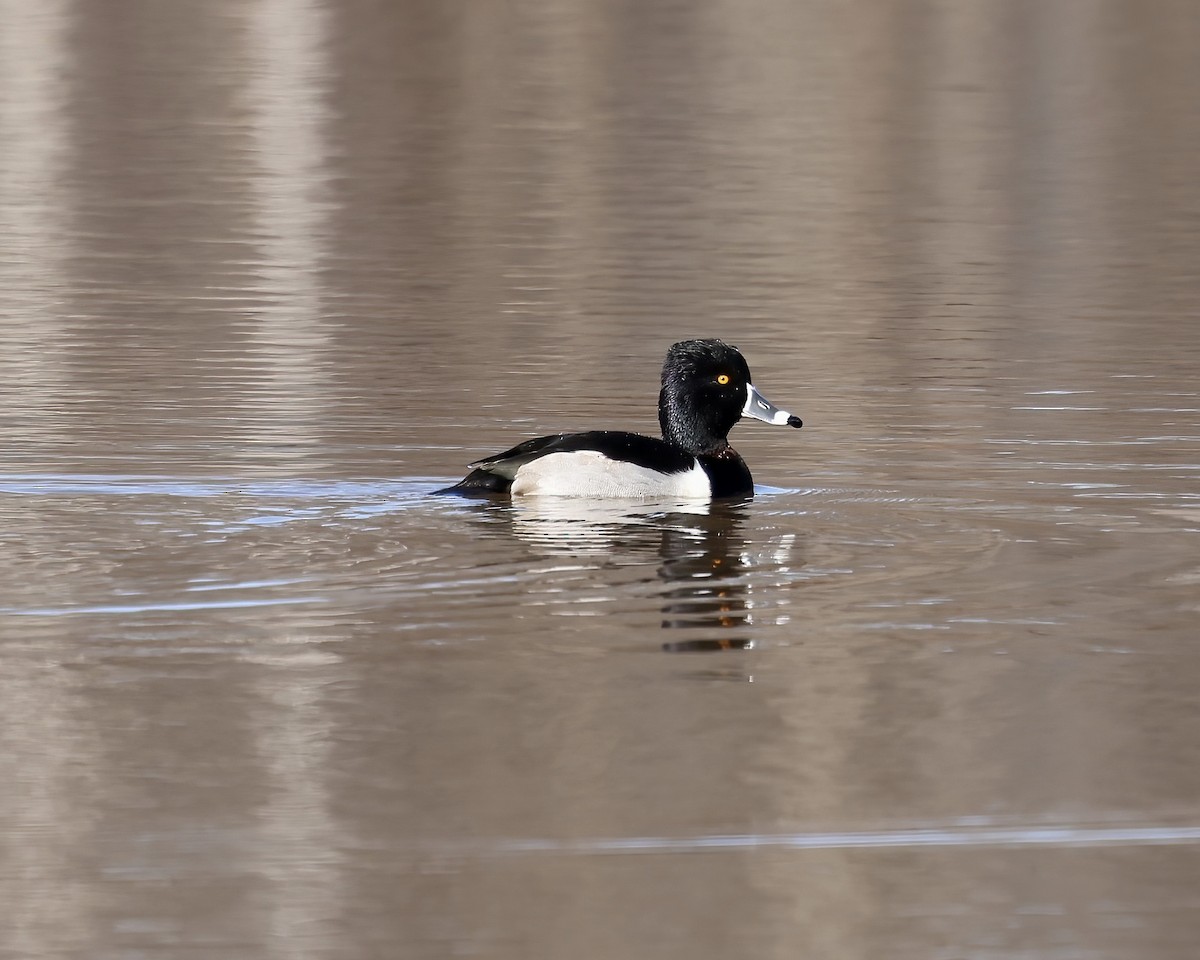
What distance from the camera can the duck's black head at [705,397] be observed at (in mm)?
12516

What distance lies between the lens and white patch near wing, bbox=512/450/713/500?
11.6m

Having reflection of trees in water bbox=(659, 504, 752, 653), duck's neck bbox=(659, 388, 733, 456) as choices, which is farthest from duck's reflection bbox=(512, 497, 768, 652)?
duck's neck bbox=(659, 388, 733, 456)

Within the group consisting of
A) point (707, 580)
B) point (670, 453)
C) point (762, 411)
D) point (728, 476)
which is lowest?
point (707, 580)

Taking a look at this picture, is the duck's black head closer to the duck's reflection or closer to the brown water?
the brown water

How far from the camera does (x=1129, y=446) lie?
1323 centimetres

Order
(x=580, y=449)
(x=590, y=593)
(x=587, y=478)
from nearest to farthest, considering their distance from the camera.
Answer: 1. (x=590, y=593)
2. (x=580, y=449)
3. (x=587, y=478)

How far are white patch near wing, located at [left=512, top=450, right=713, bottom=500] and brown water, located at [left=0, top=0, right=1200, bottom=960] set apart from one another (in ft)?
0.68

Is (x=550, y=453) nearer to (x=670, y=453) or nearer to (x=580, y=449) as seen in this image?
(x=580, y=449)

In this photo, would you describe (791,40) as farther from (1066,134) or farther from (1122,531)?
(1122,531)

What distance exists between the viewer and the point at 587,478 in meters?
11.7

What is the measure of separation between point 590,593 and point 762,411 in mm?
3210

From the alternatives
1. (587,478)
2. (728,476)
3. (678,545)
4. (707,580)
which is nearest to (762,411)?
(728,476)

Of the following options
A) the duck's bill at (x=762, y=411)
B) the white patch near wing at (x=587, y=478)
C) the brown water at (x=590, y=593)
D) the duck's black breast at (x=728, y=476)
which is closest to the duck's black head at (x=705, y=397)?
the duck's bill at (x=762, y=411)

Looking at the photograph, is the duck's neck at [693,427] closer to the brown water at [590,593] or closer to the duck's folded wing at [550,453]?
the brown water at [590,593]
